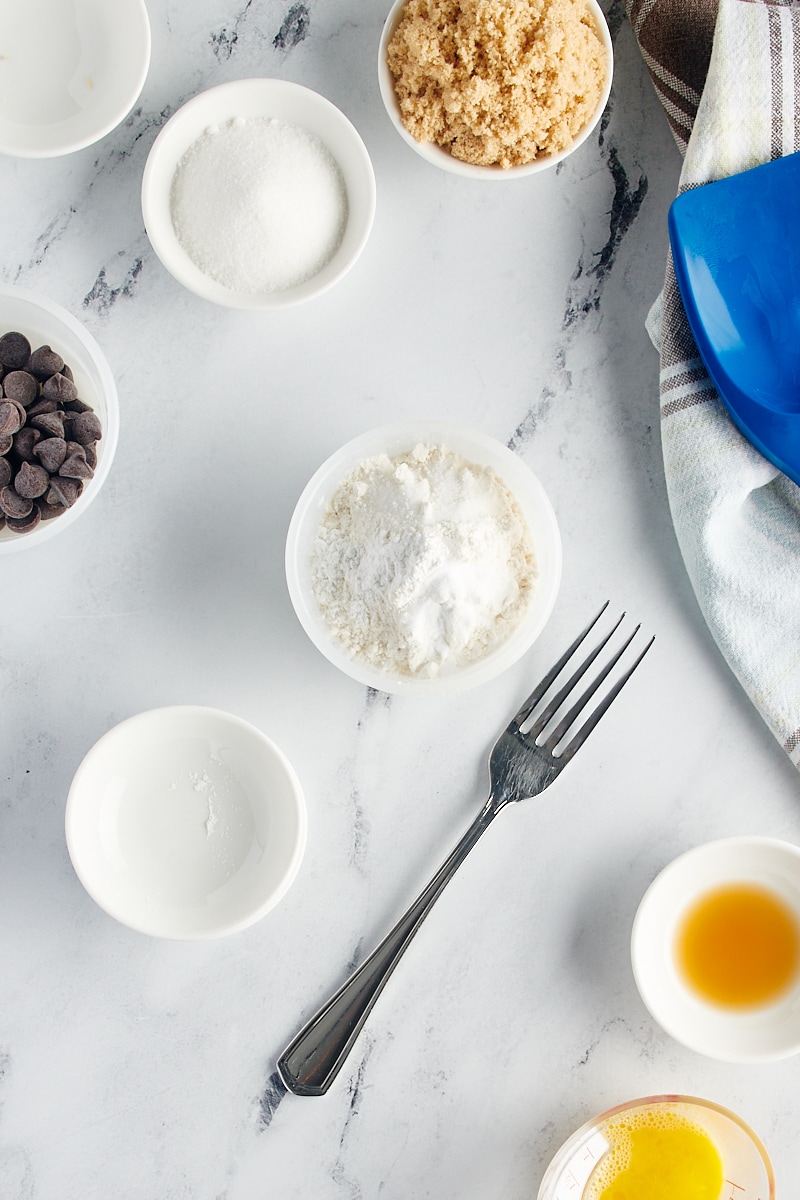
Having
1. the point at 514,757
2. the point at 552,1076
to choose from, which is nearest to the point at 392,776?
the point at 514,757

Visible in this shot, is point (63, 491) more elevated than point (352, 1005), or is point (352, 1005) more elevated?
point (63, 491)

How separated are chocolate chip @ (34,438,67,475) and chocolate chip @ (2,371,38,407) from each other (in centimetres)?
6

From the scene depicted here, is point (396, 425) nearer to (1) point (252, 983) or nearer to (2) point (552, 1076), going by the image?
(1) point (252, 983)

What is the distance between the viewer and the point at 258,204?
93 centimetres

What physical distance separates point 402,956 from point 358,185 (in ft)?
2.93

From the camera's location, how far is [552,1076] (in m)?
1.07

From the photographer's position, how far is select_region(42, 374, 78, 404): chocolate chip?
934 millimetres

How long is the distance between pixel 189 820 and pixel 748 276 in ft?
2.90

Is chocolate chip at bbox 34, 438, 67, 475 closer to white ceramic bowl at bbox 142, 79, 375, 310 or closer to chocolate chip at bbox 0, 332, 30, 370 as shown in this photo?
chocolate chip at bbox 0, 332, 30, 370

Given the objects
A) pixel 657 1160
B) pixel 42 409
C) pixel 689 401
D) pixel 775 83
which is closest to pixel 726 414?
pixel 689 401

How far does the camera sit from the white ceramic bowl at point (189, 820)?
974mm

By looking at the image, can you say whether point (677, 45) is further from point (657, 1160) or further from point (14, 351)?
point (657, 1160)

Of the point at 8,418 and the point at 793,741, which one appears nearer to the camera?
the point at 8,418

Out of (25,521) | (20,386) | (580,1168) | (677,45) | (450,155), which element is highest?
(677,45)
